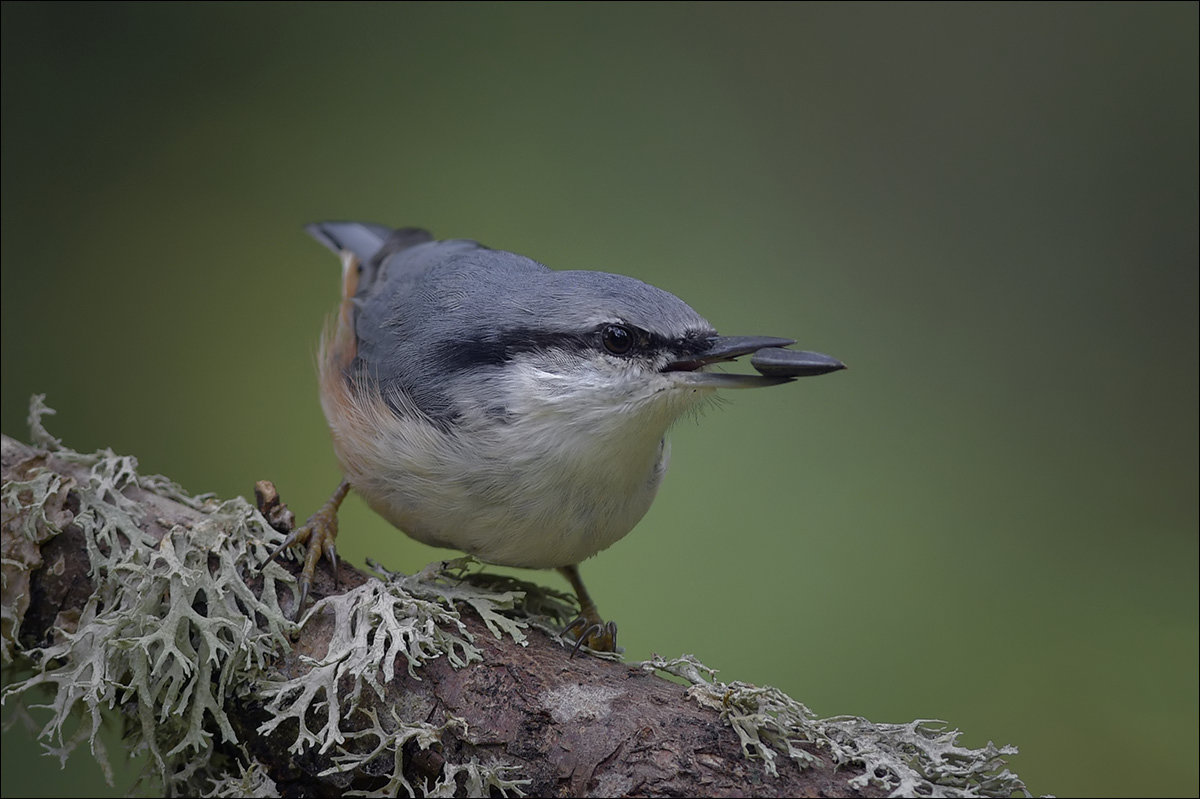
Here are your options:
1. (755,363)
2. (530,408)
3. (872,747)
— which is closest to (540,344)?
(530,408)

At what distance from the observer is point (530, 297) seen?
5.68 feet

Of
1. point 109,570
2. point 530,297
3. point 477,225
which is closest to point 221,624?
point 109,570

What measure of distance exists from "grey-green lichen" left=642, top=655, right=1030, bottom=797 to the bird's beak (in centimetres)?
46

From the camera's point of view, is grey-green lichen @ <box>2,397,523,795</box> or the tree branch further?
grey-green lichen @ <box>2,397,523,795</box>

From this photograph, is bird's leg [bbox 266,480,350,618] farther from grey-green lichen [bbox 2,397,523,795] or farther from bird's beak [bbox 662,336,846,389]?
bird's beak [bbox 662,336,846,389]

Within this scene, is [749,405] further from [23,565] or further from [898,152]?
[23,565]

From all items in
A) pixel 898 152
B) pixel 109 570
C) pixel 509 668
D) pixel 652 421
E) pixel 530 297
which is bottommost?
pixel 509 668

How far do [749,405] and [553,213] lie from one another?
3.20ft

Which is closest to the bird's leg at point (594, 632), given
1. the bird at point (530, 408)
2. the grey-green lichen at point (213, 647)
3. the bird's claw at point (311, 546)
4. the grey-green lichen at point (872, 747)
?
the bird at point (530, 408)

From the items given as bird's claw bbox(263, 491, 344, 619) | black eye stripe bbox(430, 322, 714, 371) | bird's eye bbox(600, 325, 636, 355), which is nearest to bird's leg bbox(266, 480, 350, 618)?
bird's claw bbox(263, 491, 344, 619)

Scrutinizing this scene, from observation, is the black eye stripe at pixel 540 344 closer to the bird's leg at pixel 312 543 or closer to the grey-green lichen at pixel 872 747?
the bird's leg at pixel 312 543

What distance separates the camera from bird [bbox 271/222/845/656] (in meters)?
1.61

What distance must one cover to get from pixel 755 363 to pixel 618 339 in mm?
256

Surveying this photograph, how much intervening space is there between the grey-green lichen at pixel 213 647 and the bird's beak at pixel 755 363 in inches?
19.8
